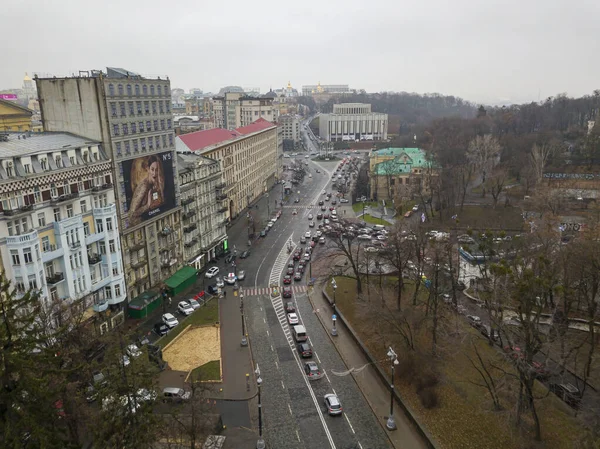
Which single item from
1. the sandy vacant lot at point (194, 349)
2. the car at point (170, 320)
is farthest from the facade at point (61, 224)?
the sandy vacant lot at point (194, 349)

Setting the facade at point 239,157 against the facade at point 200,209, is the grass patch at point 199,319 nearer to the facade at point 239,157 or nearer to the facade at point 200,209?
the facade at point 200,209

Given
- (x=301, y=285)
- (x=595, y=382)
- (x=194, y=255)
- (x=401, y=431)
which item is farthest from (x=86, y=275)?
(x=595, y=382)

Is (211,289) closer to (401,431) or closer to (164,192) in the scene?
(164,192)

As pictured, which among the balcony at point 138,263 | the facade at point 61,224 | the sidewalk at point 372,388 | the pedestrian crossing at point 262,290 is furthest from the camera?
the pedestrian crossing at point 262,290

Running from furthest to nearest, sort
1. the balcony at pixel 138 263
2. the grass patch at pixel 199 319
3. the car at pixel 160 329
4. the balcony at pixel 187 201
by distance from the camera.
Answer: the balcony at pixel 187 201
the balcony at pixel 138 263
the car at pixel 160 329
the grass patch at pixel 199 319

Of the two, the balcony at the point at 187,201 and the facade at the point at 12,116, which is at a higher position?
the facade at the point at 12,116

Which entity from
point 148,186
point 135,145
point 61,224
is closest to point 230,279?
point 148,186
